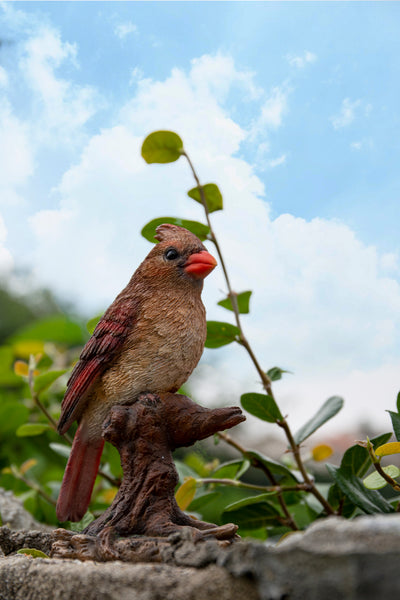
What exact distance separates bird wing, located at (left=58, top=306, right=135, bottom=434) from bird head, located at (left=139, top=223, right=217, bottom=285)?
111 millimetres

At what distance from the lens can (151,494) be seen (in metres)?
0.93

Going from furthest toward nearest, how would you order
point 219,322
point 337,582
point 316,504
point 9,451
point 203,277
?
point 9,451 < point 316,504 < point 219,322 < point 203,277 < point 337,582

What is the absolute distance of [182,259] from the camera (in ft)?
3.56

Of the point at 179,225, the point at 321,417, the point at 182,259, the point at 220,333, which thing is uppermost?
the point at 179,225

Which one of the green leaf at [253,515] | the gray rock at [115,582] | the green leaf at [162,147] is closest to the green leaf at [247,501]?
the green leaf at [253,515]

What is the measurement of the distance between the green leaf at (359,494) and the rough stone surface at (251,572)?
1.08 feet

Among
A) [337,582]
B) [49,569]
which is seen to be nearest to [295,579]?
[337,582]

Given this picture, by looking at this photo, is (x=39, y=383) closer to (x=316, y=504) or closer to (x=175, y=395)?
(x=175, y=395)

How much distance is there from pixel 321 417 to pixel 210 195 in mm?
550

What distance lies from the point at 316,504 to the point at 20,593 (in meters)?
0.84

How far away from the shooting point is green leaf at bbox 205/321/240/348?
122 centimetres

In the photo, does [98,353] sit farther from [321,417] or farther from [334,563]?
[334,563]

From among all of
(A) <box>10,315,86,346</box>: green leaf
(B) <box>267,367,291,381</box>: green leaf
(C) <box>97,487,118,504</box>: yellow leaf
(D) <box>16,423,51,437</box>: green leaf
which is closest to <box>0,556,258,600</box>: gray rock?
(B) <box>267,367,291,381</box>: green leaf

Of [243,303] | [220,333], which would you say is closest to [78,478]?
[220,333]
